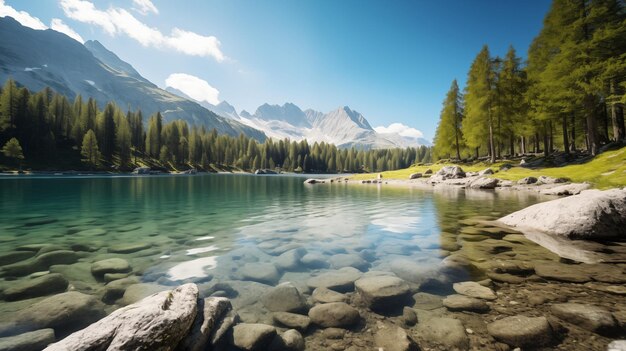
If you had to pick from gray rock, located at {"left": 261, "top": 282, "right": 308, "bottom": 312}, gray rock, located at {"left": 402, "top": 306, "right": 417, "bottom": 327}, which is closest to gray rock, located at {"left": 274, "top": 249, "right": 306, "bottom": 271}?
→ gray rock, located at {"left": 261, "top": 282, "right": 308, "bottom": 312}

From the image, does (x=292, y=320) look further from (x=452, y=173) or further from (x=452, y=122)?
(x=452, y=122)

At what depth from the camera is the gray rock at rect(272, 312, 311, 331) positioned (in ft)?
17.7

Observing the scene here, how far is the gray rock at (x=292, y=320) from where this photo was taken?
5.41m

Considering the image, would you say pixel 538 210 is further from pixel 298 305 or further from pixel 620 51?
pixel 620 51

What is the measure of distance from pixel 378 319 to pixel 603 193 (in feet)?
43.0

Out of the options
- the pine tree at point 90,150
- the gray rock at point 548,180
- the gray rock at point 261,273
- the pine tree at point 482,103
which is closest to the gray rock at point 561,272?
the gray rock at point 261,273

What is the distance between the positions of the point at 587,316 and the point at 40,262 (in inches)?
573

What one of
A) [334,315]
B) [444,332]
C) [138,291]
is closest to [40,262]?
[138,291]

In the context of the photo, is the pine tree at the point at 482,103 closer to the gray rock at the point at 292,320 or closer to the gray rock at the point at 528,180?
the gray rock at the point at 528,180

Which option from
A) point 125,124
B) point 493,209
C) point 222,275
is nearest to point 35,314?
point 222,275

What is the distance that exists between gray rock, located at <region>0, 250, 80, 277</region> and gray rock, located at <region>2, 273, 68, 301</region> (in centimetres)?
107

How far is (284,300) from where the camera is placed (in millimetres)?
6387

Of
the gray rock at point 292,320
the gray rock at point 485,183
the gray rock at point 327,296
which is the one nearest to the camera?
the gray rock at point 292,320

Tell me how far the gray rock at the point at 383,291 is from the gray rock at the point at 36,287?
24.9 ft
